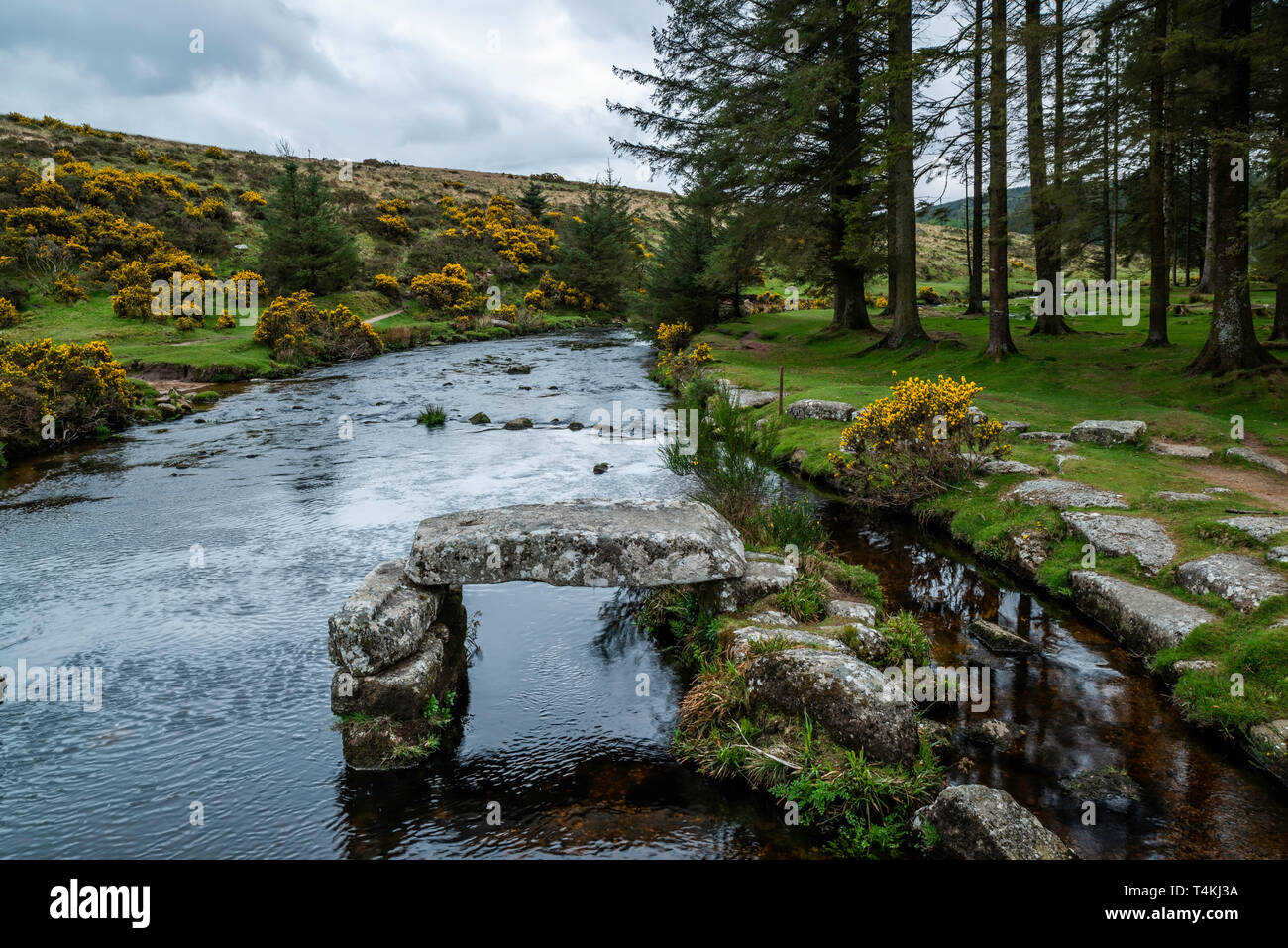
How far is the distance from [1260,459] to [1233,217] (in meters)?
7.17

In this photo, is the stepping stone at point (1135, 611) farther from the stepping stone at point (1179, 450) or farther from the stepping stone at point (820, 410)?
the stepping stone at point (820, 410)

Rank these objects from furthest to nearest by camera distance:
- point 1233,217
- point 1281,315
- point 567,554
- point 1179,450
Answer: point 1281,315 < point 1233,217 < point 1179,450 < point 567,554

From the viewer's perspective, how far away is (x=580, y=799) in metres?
5.86

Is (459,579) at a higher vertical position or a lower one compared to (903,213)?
lower

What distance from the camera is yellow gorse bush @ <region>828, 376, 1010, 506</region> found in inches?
486

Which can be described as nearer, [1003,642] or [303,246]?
[1003,642]

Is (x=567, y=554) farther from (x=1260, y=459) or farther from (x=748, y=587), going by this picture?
(x=1260, y=459)

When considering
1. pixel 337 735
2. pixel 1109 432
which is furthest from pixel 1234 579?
pixel 337 735

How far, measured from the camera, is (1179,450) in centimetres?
1300

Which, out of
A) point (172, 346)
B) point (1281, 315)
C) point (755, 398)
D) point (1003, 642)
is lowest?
point (1003, 642)

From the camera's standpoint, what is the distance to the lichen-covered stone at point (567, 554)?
7145 mm

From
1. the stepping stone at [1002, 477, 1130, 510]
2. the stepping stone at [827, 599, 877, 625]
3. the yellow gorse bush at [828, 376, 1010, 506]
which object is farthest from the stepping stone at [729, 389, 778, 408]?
the stepping stone at [827, 599, 877, 625]

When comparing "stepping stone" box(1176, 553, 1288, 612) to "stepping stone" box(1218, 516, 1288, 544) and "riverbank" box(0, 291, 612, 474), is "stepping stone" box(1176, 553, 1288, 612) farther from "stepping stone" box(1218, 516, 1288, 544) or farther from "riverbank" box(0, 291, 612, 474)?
"riverbank" box(0, 291, 612, 474)
